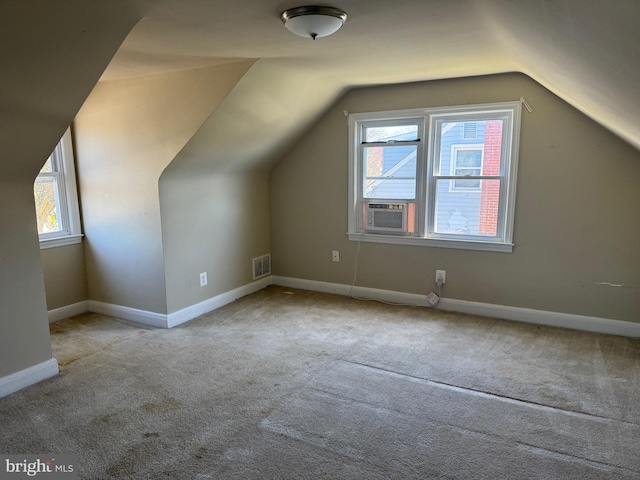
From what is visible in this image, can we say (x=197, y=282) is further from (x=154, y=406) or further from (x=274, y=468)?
(x=274, y=468)

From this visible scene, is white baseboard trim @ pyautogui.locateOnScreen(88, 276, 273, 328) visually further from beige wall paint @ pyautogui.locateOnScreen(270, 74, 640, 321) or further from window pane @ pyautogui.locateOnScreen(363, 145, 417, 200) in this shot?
window pane @ pyautogui.locateOnScreen(363, 145, 417, 200)

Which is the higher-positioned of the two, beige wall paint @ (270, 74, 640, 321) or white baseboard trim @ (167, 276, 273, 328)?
beige wall paint @ (270, 74, 640, 321)

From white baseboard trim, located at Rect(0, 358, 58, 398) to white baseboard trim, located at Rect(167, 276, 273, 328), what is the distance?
945 millimetres

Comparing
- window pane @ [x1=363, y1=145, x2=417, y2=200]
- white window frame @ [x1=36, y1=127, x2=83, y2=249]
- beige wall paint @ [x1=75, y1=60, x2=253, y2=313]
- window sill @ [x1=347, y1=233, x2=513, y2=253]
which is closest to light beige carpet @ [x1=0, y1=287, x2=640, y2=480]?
beige wall paint @ [x1=75, y1=60, x2=253, y2=313]

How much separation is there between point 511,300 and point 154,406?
9.61 ft

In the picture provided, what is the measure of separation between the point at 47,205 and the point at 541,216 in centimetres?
417

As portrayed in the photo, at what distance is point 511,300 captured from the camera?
3734 millimetres

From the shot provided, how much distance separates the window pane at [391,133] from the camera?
157 inches

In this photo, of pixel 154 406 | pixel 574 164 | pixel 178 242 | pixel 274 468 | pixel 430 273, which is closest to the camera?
pixel 274 468

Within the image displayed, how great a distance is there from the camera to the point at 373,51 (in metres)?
2.76

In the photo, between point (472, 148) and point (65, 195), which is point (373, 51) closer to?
point (472, 148)

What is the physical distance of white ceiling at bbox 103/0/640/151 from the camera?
1.36 meters

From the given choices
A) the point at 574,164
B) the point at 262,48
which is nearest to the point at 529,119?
the point at 574,164

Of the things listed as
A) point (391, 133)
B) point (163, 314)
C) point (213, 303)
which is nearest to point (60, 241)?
point (163, 314)
